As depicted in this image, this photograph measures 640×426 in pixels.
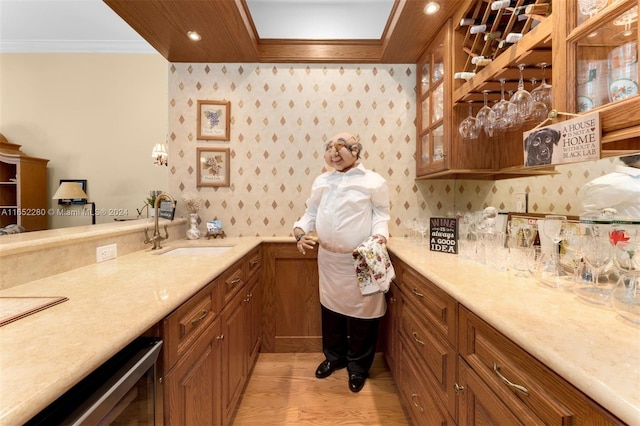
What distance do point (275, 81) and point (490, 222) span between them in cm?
207

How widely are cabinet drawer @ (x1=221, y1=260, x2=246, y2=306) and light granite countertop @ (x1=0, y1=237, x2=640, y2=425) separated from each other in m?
0.15

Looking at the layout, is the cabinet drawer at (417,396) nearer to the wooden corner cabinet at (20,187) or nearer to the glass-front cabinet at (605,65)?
the glass-front cabinet at (605,65)

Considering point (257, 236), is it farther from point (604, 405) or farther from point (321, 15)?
point (604, 405)

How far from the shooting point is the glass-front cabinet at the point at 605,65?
87 cm

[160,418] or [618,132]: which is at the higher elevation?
[618,132]

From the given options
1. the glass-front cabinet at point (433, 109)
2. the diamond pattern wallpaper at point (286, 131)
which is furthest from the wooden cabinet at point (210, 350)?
the glass-front cabinet at point (433, 109)

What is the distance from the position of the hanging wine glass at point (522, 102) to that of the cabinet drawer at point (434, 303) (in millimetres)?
921

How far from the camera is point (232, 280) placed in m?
1.59

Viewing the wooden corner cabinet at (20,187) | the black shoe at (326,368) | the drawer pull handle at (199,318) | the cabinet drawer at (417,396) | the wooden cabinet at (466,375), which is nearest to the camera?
the wooden cabinet at (466,375)

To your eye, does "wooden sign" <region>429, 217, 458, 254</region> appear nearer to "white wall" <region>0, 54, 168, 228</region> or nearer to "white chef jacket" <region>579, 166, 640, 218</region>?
"white chef jacket" <region>579, 166, 640, 218</region>

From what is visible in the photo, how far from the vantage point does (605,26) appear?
938 millimetres

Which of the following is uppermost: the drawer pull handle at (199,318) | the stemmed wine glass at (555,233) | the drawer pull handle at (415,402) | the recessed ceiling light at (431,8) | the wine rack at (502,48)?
the recessed ceiling light at (431,8)

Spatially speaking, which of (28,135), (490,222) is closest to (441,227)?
(490,222)

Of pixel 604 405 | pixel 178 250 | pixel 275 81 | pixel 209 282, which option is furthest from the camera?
pixel 275 81
